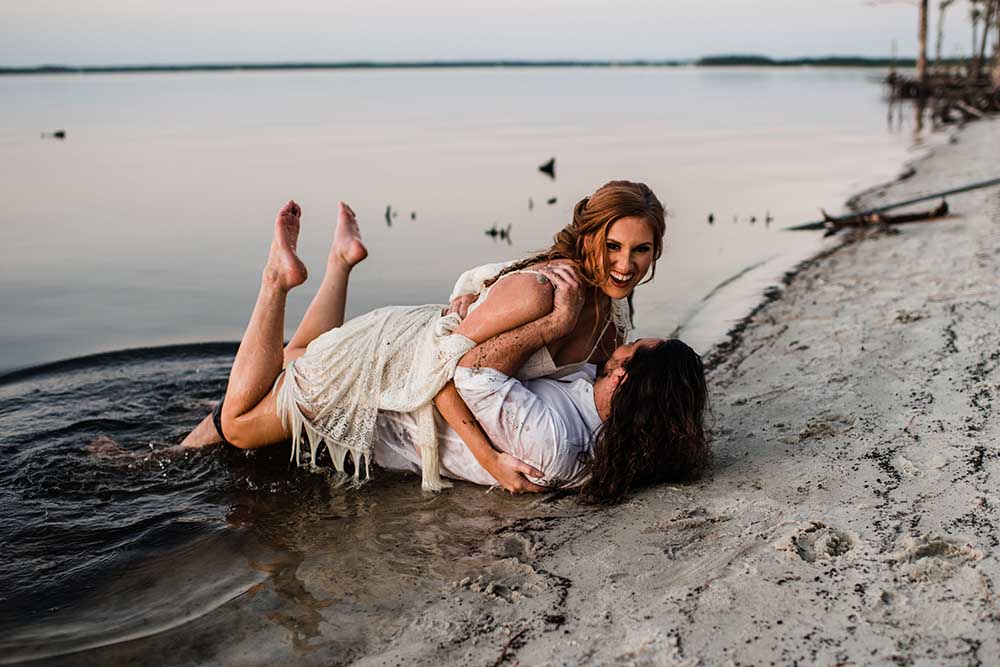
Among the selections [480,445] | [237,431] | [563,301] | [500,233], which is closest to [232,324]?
[237,431]

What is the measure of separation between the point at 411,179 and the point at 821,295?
38.3 ft

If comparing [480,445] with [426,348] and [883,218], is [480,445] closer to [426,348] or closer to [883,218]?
[426,348]

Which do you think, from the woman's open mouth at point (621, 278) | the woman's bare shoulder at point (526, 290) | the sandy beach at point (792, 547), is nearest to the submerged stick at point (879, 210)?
the sandy beach at point (792, 547)

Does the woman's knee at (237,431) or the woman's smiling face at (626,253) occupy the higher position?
the woman's smiling face at (626,253)

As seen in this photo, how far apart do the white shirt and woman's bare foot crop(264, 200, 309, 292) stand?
0.85 m

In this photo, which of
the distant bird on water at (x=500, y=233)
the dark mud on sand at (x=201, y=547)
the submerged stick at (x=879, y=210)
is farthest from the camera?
the distant bird on water at (x=500, y=233)

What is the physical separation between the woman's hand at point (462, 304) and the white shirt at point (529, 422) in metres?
0.38

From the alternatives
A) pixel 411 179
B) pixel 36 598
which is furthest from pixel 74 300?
pixel 411 179

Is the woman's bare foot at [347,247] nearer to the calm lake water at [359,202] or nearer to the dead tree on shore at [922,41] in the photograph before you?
the calm lake water at [359,202]

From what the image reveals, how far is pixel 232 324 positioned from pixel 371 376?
434 cm

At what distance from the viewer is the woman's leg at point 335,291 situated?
526 centimetres

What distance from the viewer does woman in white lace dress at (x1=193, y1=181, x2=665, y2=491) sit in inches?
162

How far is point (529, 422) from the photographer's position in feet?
13.6

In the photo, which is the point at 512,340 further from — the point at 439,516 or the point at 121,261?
the point at 121,261
